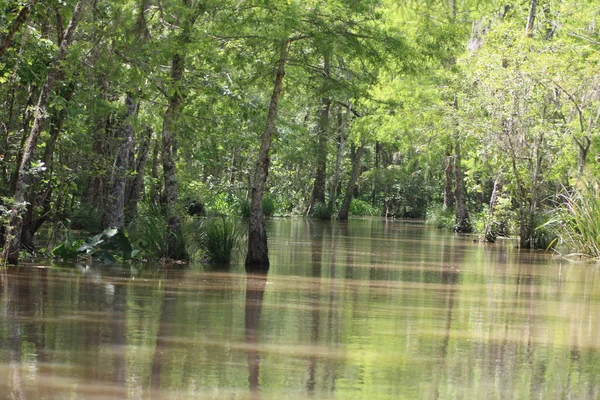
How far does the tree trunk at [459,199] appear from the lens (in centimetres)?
4009

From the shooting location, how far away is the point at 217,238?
19.2 m

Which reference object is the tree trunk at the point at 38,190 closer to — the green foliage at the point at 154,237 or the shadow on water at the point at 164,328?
the green foliage at the point at 154,237

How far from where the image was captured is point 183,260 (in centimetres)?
1925

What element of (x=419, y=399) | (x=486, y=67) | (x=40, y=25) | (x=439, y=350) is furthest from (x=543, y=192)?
(x=419, y=399)

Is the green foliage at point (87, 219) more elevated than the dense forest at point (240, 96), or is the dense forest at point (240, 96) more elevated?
the dense forest at point (240, 96)

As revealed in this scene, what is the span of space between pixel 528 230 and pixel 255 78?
14.0 m

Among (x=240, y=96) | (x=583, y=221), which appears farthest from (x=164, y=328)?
(x=583, y=221)

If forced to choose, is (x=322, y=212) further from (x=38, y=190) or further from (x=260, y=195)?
(x=38, y=190)

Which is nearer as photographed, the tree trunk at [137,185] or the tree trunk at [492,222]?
the tree trunk at [137,185]

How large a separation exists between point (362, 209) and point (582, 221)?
45.4m

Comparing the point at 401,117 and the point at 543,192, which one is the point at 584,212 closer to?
the point at 543,192

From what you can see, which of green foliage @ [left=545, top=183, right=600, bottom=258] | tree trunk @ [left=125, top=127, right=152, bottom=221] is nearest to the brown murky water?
green foliage @ [left=545, top=183, right=600, bottom=258]

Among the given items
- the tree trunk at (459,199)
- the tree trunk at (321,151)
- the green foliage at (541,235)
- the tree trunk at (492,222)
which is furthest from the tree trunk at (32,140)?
the tree trunk at (321,151)

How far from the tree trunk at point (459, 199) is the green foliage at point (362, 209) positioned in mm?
25394
